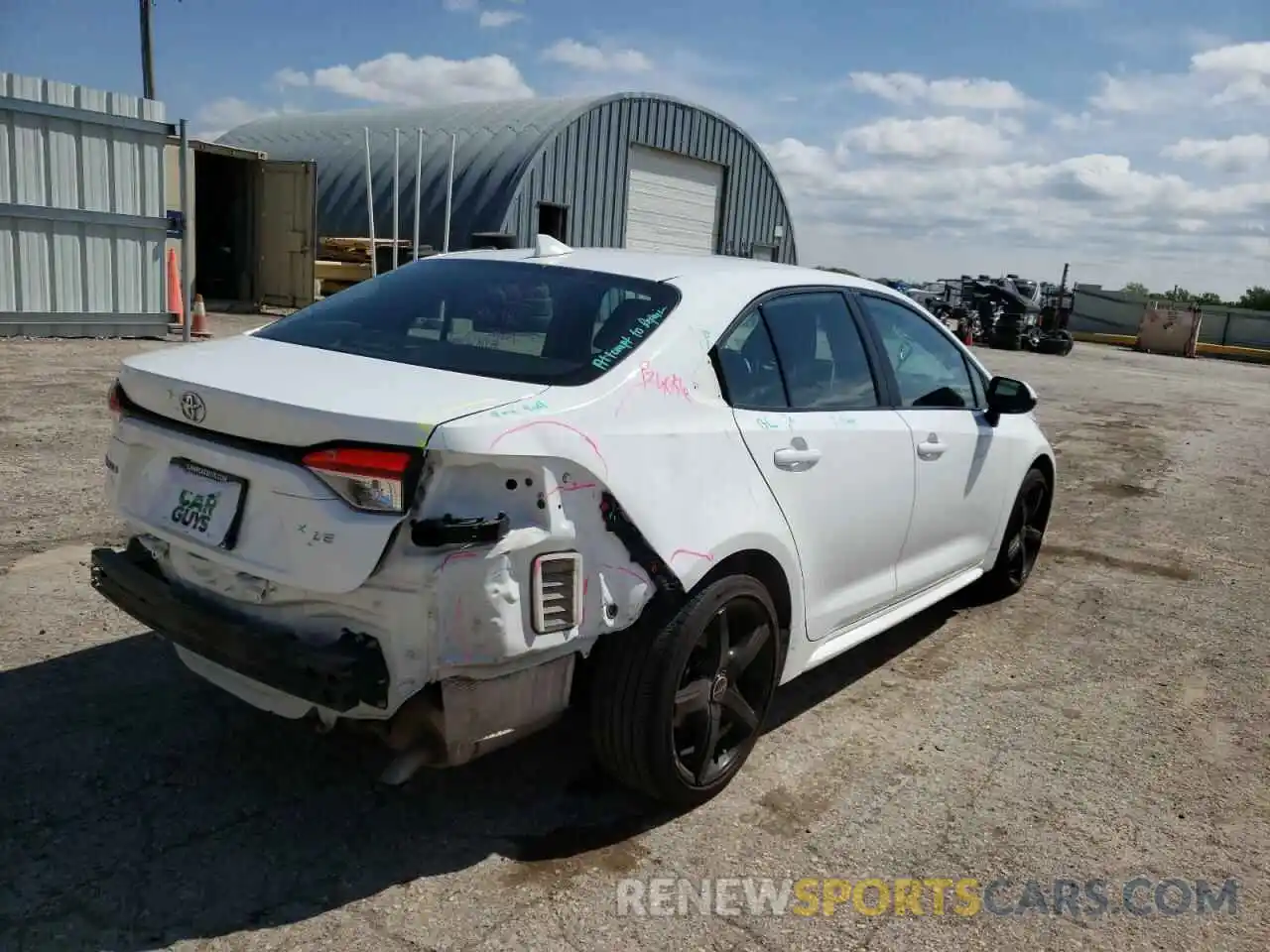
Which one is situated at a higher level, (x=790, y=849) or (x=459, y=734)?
(x=459, y=734)

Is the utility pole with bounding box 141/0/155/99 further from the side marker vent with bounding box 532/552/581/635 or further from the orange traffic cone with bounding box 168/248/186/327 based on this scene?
the side marker vent with bounding box 532/552/581/635

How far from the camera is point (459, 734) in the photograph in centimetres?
258

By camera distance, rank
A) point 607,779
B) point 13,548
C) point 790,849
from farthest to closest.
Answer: point 13,548
point 607,779
point 790,849

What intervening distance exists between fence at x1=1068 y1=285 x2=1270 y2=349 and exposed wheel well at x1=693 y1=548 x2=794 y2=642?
121 feet

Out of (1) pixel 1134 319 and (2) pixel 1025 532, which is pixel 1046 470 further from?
(1) pixel 1134 319

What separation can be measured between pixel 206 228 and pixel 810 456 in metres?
18.8

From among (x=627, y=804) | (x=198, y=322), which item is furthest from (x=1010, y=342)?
(x=627, y=804)

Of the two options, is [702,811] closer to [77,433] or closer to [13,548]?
[13,548]

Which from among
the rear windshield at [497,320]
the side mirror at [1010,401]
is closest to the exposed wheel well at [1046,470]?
the side mirror at [1010,401]

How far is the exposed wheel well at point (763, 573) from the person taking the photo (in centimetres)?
298

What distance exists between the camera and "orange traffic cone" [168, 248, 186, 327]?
1365cm

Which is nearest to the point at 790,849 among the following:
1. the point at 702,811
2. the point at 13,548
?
the point at 702,811

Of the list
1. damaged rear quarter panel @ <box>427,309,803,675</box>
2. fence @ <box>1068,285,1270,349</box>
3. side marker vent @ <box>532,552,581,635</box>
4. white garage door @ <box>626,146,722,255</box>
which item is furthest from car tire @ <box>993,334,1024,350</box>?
side marker vent @ <box>532,552,581,635</box>

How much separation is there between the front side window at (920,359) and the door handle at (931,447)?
149mm
